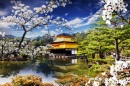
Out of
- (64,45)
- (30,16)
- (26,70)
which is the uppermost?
(30,16)

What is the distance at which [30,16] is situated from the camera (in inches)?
198

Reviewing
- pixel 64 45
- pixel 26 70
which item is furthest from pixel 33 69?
pixel 64 45

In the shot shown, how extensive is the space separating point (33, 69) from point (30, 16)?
100cm

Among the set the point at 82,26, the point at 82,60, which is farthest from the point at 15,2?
the point at 82,60

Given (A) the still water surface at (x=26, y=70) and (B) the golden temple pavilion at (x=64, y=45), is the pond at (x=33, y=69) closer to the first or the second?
(A) the still water surface at (x=26, y=70)

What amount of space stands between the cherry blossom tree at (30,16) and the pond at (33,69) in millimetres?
497

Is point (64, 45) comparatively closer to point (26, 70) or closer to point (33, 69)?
point (33, 69)

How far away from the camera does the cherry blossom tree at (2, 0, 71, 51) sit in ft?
16.3

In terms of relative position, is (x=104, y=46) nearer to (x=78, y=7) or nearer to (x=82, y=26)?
(x=82, y=26)

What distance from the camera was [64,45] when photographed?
564 cm

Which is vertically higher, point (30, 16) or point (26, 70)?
point (30, 16)

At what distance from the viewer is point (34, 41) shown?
502 centimetres

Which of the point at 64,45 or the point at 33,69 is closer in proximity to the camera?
the point at 33,69

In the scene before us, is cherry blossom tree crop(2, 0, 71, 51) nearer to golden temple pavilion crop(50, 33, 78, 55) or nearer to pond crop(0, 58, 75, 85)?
golden temple pavilion crop(50, 33, 78, 55)
